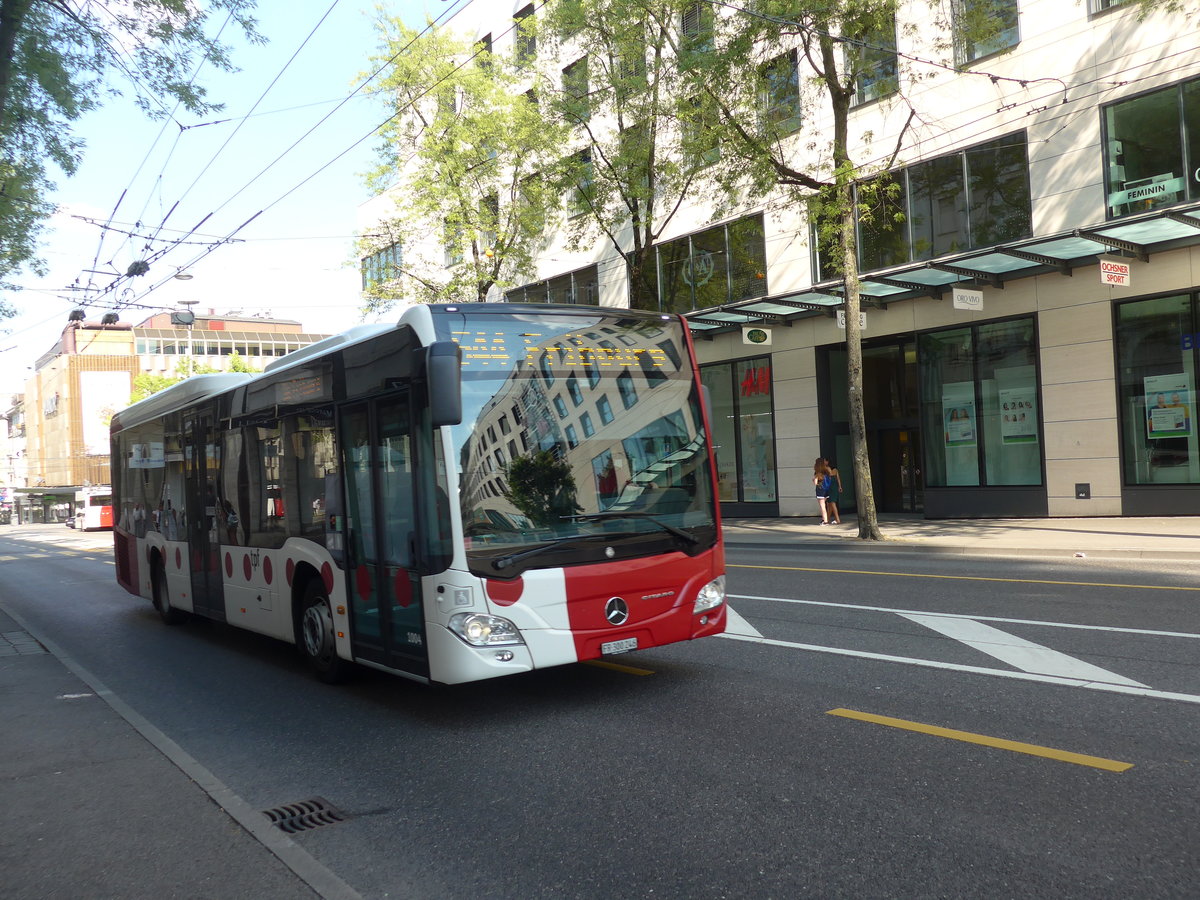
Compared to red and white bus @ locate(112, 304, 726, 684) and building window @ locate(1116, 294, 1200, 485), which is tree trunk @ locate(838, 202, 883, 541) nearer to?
building window @ locate(1116, 294, 1200, 485)

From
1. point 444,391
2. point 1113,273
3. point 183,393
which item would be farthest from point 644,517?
point 1113,273

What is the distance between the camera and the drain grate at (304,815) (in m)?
5.04

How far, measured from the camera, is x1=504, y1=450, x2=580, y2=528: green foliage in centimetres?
663

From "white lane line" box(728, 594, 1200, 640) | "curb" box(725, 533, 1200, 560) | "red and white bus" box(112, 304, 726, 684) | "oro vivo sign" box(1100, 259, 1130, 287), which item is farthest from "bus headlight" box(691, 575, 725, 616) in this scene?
"oro vivo sign" box(1100, 259, 1130, 287)

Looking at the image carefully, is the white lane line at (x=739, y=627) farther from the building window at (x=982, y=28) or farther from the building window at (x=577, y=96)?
the building window at (x=577, y=96)

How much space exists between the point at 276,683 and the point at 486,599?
10.5 feet

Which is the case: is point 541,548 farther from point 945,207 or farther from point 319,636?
point 945,207

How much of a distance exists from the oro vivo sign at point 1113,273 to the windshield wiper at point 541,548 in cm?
1413

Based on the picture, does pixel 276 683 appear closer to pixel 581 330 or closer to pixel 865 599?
pixel 581 330

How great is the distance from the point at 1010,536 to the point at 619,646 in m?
13.1

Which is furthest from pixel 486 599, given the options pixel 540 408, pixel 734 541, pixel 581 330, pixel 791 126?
pixel 791 126

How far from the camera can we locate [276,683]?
28.6ft

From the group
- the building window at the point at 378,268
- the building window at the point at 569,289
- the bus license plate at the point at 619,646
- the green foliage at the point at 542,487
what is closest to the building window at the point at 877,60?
the building window at the point at 569,289

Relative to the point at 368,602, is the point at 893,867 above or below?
below
